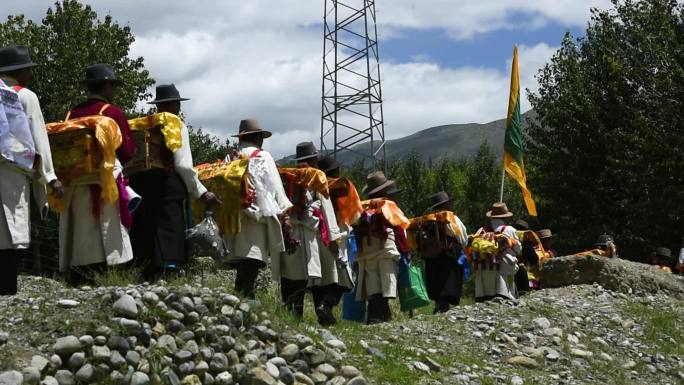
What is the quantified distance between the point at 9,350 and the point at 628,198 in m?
25.1

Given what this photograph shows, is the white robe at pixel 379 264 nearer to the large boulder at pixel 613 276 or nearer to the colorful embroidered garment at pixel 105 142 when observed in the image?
the large boulder at pixel 613 276

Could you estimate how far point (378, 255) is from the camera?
12.0 m

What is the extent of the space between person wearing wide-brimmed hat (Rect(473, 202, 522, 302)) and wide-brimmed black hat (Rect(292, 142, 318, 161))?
363 centimetres

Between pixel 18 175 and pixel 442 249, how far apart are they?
6.56 meters

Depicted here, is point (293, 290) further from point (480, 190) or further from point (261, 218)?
point (480, 190)

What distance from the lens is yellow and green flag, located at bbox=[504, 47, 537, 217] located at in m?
18.0

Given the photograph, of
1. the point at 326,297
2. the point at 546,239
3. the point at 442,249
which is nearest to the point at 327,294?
the point at 326,297

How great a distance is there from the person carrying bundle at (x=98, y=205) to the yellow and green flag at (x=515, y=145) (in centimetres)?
1045

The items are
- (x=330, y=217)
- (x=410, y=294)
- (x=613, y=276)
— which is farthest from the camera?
(x=613, y=276)

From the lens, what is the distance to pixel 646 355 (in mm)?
11352

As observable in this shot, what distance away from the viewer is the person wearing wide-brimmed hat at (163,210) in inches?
344

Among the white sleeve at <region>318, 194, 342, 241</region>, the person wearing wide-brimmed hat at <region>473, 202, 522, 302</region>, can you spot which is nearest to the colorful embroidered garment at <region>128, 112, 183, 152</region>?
the white sleeve at <region>318, 194, 342, 241</region>

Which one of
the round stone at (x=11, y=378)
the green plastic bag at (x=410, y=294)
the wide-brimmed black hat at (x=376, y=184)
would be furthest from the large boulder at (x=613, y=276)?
the round stone at (x=11, y=378)

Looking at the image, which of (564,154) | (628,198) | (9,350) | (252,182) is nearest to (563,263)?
(252,182)
